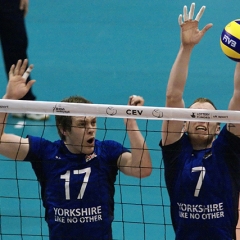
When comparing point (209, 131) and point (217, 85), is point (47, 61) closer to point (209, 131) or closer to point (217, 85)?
point (217, 85)

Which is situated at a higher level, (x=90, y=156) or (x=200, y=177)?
(x=90, y=156)

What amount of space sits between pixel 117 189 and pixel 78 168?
6.36ft

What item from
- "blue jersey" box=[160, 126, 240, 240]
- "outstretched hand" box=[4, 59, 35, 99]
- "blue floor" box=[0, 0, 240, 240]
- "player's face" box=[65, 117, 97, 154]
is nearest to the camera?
"blue jersey" box=[160, 126, 240, 240]

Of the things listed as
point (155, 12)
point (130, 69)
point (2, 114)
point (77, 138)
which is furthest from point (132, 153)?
point (155, 12)

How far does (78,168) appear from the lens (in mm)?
3500

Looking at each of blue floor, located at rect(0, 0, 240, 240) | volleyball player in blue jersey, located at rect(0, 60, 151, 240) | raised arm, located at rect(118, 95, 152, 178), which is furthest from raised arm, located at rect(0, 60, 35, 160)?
blue floor, located at rect(0, 0, 240, 240)

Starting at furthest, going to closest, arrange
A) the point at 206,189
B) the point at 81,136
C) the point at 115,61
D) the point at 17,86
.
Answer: the point at 115,61 < the point at 17,86 < the point at 81,136 < the point at 206,189

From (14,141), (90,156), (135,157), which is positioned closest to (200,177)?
(135,157)

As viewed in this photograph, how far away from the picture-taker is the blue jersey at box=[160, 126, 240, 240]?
340 centimetres

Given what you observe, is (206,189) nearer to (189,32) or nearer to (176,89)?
(176,89)

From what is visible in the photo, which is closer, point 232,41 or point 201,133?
point 201,133

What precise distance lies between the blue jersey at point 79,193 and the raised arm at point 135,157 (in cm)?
5

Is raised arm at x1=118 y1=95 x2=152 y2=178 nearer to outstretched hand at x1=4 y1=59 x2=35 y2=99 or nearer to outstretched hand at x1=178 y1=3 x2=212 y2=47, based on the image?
outstretched hand at x1=178 y1=3 x2=212 y2=47

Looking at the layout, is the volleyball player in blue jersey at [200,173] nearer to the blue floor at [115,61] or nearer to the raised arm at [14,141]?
the raised arm at [14,141]
